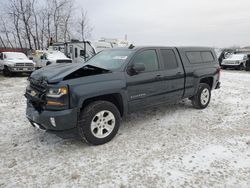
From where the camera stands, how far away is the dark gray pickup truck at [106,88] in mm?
3230

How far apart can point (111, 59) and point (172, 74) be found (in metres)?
1.41

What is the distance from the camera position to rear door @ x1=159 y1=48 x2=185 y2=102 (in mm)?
4562

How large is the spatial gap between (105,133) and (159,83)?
158 centimetres

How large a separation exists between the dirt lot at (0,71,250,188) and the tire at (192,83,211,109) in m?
0.63

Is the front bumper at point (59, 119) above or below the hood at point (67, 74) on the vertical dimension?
below

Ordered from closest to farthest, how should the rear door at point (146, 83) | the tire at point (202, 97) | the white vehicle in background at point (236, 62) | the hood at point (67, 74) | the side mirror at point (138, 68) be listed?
the hood at point (67, 74)
the side mirror at point (138, 68)
the rear door at point (146, 83)
the tire at point (202, 97)
the white vehicle in background at point (236, 62)

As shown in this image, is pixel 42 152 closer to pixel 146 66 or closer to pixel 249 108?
pixel 146 66

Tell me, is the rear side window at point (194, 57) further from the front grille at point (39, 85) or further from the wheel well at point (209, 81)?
the front grille at point (39, 85)

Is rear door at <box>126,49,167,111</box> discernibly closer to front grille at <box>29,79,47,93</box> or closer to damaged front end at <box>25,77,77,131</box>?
damaged front end at <box>25,77,77,131</box>

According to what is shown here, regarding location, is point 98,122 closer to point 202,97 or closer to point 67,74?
point 67,74

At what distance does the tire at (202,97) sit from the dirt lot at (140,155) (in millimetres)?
632

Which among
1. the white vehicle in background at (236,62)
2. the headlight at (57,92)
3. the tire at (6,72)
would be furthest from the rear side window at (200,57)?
the white vehicle in background at (236,62)

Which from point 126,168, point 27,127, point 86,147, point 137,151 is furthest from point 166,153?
point 27,127

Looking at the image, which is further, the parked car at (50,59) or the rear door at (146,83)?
the parked car at (50,59)
